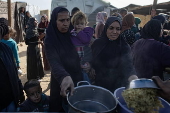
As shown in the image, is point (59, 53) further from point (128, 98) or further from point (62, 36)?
point (128, 98)

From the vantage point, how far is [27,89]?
2.29m

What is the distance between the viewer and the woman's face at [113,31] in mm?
2223

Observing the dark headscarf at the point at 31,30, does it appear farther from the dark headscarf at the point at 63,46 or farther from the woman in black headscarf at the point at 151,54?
the woman in black headscarf at the point at 151,54

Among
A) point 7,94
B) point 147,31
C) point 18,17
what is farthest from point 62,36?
point 18,17

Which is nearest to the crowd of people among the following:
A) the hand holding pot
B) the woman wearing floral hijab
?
the hand holding pot

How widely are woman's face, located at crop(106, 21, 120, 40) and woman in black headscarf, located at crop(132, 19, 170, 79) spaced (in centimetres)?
49

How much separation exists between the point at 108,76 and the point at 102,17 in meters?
3.53

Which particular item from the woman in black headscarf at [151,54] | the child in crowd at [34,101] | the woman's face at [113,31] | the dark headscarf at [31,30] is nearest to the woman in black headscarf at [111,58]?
the woman's face at [113,31]

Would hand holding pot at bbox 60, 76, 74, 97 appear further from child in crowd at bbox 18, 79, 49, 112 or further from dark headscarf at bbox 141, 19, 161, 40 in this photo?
dark headscarf at bbox 141, 19, 161, 40

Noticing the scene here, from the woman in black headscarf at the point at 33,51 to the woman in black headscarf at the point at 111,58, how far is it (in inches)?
102

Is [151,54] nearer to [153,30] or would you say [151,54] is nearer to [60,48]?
[153,30]

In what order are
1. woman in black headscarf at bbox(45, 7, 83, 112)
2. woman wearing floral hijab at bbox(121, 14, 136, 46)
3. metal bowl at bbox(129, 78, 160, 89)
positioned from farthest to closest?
woman wearing floral hijab at bbox(121, 14, 136, 46)
woman in black headscarf at bbox(45, 7, 83, 112)
metal bowl at bbox(129, 78, 160, 89)

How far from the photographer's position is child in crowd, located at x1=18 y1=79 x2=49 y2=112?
210 centimetres

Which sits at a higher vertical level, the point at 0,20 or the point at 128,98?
the point at 0,20
